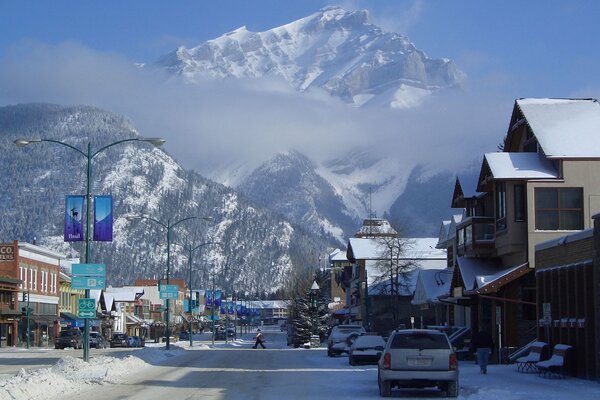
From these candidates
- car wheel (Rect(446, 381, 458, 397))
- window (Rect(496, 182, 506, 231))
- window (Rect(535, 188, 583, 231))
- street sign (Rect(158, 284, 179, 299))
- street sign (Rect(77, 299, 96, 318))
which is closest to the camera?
car wheel (Rect(446, 381, 458, 397))

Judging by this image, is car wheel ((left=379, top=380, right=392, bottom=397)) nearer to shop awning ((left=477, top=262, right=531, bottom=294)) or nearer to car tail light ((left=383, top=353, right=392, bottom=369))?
car tail light ((left=383, top=353, right=392, bottom=369))

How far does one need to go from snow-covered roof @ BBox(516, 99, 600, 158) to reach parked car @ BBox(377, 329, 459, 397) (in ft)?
69.3

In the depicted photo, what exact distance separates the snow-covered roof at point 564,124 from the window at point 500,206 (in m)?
2.83

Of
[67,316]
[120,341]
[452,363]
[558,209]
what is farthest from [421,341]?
[67,316]

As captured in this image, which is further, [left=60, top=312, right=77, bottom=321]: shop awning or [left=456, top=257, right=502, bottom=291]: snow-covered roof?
[left=60, top=312, right=77, bottom=321]: shop awning

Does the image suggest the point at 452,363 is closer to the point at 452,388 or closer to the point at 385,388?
the point at 452,388

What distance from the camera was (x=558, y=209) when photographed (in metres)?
45.2

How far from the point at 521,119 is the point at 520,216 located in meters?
6.30

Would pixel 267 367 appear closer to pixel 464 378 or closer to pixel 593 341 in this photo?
pixel 464 378

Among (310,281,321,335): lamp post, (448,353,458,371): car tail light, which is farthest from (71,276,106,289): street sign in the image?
(310,281,321,335): lamp post

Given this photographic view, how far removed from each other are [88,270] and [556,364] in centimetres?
1918

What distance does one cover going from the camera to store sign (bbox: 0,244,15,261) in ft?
297

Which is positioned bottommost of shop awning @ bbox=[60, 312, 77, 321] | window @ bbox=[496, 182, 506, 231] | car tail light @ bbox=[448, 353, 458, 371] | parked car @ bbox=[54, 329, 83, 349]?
parked car @ bbox=[54, 329, 83, 349]

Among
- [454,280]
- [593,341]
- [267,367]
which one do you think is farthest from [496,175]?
[593,341]
